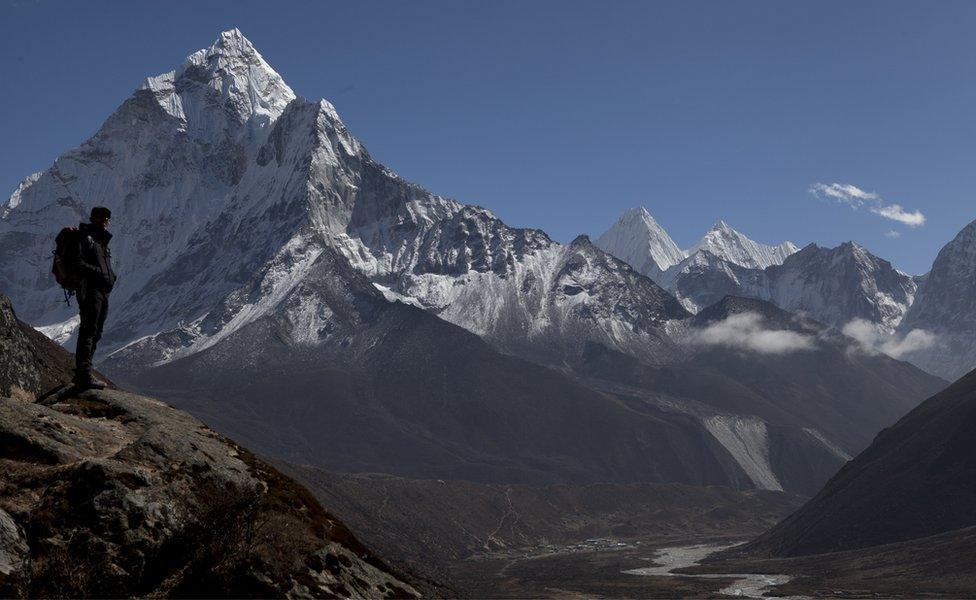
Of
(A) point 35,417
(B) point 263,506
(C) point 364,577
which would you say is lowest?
(C) point 364,577

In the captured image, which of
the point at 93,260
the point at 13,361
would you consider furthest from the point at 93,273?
the point at 13,361

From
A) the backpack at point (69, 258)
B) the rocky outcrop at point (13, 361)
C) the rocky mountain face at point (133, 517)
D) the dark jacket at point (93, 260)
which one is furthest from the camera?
the rocky outcrop at point (13, 361)

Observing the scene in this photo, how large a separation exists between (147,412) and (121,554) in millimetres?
9926

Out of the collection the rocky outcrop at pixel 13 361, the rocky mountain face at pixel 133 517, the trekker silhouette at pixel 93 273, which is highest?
the trekker silhouette at pixel 93 273

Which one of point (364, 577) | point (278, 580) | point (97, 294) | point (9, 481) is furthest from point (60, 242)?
point (364, 577)

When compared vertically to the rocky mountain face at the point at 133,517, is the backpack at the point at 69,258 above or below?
above

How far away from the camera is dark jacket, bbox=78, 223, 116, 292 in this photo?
31797mm

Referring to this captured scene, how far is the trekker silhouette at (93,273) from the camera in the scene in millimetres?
31859

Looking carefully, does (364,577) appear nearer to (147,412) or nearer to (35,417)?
(147,412)

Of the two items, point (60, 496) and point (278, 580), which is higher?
point (60, 496)

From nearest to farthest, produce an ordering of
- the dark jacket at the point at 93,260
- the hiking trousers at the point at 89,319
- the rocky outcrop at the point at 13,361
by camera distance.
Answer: the dark jacket at the point at 93,260 < the hiking trousers at the point at 89,319 < the rocky outcrop at the point at 13,361

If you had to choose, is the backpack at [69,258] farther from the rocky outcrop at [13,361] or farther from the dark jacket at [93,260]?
the rocky outcrop at [13,361]

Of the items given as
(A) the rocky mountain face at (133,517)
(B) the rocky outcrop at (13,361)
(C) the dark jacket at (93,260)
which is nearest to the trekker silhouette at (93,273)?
(C) the dark jacket at (93,260)

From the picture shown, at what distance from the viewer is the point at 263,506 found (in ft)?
111
